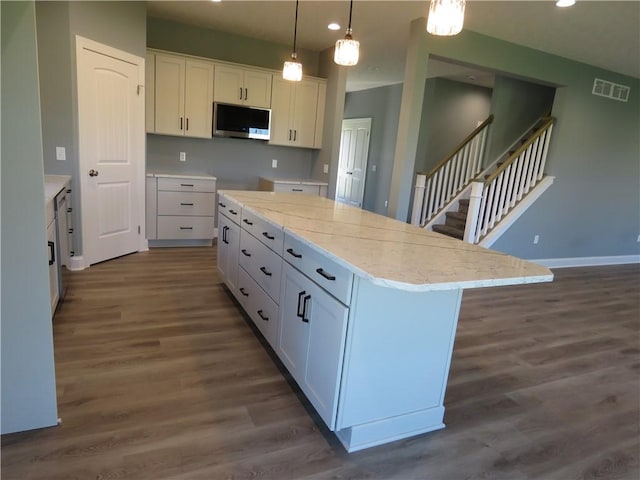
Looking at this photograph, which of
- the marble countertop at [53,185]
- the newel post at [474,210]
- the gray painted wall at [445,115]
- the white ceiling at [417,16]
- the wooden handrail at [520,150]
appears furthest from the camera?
the gray painted wall at [445,115]

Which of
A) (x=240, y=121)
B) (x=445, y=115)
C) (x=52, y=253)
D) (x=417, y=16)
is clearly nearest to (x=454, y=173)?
(x=445, y=115)

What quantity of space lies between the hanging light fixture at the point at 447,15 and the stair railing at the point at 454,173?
13.0 ft

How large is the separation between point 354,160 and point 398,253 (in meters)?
7.18

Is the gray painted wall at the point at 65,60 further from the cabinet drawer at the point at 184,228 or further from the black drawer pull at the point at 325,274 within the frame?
the black drawer pull at the point at 325,274

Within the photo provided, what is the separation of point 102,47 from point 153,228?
1956mm

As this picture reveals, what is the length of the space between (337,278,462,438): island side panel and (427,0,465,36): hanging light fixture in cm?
120

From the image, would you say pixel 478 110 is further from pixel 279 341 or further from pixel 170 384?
pixel 170 384

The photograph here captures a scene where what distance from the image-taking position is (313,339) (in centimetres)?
196

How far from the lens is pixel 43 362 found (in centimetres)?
174

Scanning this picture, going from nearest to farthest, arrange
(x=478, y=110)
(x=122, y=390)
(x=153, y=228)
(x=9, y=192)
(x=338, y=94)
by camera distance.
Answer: (x=9, y=192) < (x=122, y=390) < (x=153, y=228) < (x=338, y=94) < (x=478, y=110)

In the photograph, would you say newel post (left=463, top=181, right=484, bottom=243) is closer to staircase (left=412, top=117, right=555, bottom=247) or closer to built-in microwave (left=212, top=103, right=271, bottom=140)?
staircase (left=412, top=117, right=555, bottom=247)

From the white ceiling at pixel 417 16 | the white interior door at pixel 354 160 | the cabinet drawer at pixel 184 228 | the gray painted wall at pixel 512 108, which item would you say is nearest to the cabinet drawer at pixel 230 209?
the cabinet drawer at pixel 184 228

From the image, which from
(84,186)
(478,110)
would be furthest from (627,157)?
(84,186)

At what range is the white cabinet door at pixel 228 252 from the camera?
10.6 ft
